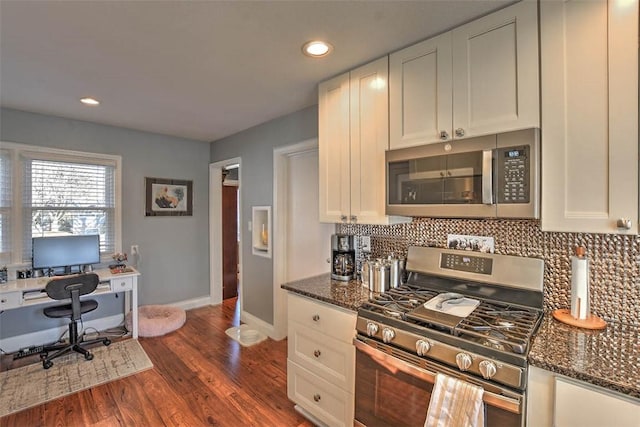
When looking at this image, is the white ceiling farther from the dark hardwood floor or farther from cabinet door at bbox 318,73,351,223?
the dark hardwood floor

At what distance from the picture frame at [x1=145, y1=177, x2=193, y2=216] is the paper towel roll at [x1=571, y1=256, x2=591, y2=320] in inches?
168

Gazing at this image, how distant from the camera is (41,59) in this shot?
1.98 metres

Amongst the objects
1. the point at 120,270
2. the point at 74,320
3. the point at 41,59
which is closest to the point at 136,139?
the point at 120,270

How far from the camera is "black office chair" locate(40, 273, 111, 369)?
8.89ft

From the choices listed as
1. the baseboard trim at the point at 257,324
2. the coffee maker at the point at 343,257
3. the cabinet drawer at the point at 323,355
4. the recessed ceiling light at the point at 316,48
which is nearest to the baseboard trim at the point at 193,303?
the baseboard trim at the point at 257,324

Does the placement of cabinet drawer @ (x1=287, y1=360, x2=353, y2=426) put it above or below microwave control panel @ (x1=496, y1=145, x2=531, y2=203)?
below

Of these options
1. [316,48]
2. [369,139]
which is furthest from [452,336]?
[316,48]

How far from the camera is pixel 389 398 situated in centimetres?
149

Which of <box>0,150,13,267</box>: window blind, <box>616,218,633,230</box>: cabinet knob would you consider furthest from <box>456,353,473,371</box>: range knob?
<box>0,150,13,267</box>: window blind

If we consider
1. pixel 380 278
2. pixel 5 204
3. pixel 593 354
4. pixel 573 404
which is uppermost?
pixel 5 204

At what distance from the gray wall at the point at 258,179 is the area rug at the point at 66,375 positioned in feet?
4.09

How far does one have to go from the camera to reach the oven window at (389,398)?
4.44ft

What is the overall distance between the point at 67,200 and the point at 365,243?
3372 mm

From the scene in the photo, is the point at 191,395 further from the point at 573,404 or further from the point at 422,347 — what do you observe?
the point at 573,404
